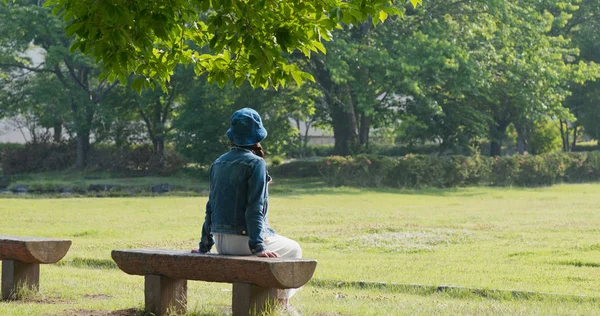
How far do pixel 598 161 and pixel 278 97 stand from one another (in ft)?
56.5

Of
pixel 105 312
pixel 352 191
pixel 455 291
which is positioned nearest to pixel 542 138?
pixel 352 191

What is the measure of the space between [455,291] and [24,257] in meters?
4.85

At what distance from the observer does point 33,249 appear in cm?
908

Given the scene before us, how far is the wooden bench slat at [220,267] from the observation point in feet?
22.9

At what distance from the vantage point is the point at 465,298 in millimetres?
10523

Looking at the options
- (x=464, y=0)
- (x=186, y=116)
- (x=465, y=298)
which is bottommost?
(x=465, y=298)

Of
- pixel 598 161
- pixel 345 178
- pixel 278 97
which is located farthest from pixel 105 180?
pixel 598 161

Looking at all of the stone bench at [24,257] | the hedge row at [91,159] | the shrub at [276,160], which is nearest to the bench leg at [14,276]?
the stone bench at [24,257]

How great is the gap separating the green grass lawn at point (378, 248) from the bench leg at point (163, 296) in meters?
0.19

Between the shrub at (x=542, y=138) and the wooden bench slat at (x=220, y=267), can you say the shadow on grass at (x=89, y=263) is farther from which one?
the shrub at (x=542, y=138)

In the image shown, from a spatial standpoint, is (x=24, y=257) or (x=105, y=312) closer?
(x=105, y=312)

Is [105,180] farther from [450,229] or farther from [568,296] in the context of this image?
[568,296]

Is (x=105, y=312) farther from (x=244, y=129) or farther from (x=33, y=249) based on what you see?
(x=244, y=129)

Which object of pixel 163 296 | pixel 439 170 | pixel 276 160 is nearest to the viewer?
pixel 163 296
